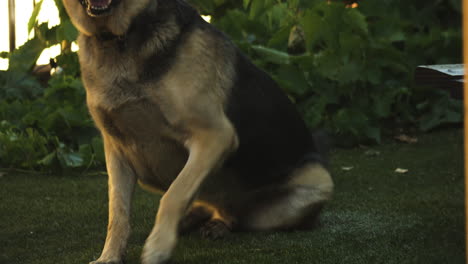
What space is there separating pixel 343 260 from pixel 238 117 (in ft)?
2.35

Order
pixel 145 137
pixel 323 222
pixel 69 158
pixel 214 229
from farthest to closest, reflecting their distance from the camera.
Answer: pixel 69 158 → pixel 323 222 → pixel 214 229 → pixel 145 137

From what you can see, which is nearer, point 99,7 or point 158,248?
point 158,248

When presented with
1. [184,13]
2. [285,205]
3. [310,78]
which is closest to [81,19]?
[184,13]

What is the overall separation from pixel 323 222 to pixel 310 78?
101 inches

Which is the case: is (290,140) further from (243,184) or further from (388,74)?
(388,74)

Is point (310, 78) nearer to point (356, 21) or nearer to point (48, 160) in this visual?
point (356, 21)

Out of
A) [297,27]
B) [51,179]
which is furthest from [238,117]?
[297,27]

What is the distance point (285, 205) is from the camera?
322cm

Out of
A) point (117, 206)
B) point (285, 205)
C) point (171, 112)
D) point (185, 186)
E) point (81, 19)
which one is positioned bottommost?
point (285, 205)

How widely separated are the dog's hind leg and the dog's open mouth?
1031mm

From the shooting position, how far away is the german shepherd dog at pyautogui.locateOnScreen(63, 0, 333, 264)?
2.68 meters

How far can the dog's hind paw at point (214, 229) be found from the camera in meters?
3.13

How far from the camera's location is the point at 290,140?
10.6 ft

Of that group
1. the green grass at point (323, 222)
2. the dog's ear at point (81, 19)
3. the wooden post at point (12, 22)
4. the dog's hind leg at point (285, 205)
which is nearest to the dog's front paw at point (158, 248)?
the green grass at point (323, 222)
